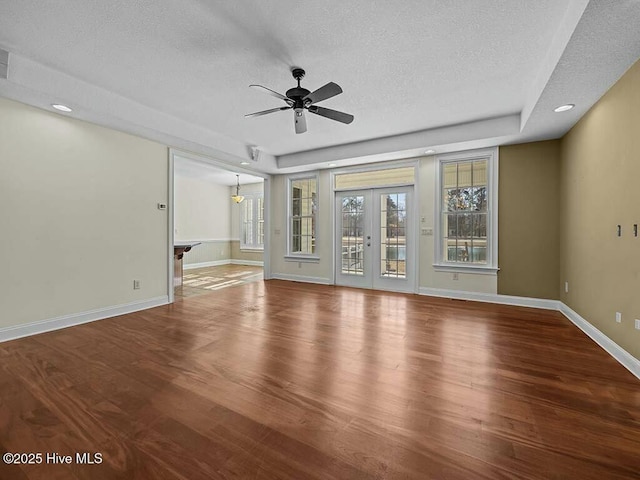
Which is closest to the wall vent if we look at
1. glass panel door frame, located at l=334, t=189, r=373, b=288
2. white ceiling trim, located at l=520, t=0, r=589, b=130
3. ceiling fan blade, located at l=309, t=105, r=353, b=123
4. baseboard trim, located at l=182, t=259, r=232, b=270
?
ceiling fan blade, located at l=309, t=105, r=353, b=123

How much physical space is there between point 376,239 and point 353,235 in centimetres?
55

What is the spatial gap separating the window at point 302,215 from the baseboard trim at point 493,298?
2777 mm

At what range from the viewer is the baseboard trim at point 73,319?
320 cm

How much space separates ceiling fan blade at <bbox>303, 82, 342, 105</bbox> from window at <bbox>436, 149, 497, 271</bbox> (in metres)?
3.20

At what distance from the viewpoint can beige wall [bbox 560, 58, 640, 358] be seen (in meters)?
2.56

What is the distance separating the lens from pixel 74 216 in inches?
146

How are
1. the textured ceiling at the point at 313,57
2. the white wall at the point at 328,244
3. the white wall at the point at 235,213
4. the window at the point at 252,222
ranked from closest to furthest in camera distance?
the textured ceiling at the point at 313,57, the white wall at the point at 328,244, the window at the point at 252,222, the white wall at the point at 235,213

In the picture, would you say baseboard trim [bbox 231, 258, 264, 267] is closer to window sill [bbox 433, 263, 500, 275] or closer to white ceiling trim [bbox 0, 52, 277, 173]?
white ceiling trim [bbox 0, 52, 277, 173]

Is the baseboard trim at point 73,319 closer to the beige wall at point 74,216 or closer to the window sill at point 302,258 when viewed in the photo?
the beige wall at point 74,216

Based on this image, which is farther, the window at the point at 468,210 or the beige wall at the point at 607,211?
the window at the point at 468,210

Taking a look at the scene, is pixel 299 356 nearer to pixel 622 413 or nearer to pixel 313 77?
pixel 622 413

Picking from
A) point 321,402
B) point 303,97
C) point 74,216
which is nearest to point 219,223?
point 74,216

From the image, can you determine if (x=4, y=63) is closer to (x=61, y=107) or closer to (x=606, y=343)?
(x=61, y=107)

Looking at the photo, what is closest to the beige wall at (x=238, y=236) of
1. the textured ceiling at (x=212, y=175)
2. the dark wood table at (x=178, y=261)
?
the textured ceiling at (x=212, y=175)
